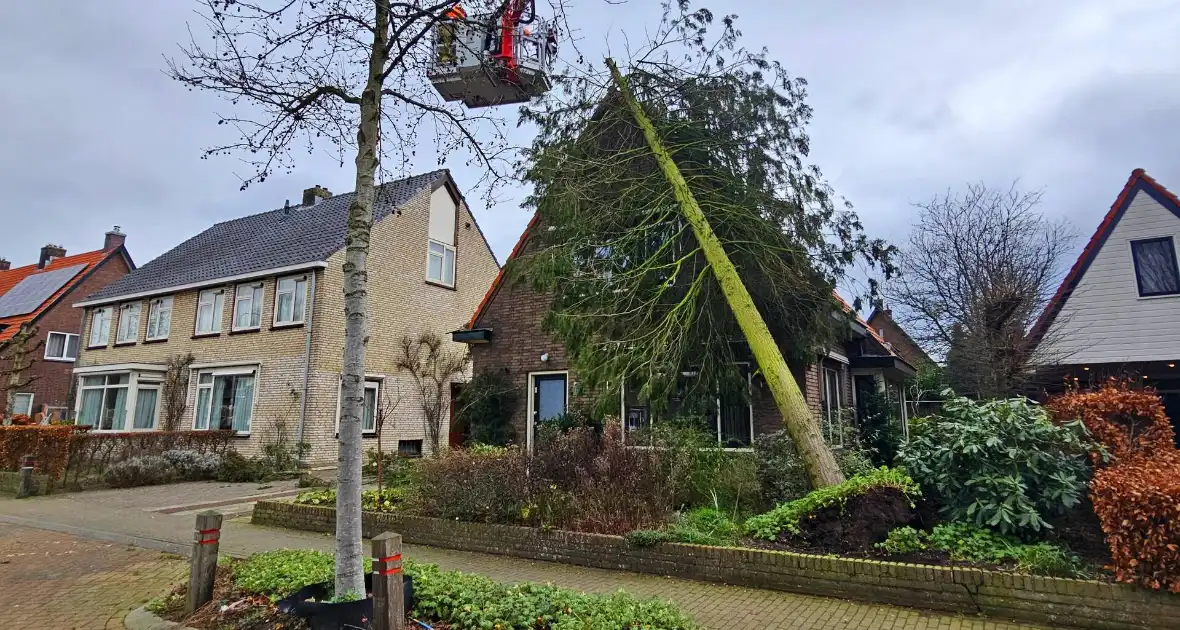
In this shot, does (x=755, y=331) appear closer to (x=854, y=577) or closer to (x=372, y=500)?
(x=854, y=577)

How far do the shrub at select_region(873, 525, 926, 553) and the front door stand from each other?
790 cm

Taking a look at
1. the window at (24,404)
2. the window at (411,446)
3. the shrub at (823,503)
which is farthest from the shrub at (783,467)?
the window at (24,404)

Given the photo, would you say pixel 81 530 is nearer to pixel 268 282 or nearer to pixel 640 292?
pixel 640 292

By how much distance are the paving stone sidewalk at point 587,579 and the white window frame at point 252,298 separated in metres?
9.47

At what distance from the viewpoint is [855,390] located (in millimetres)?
16406

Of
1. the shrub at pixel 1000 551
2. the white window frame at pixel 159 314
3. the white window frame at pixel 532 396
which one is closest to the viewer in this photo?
the shrub at pixel 1000 551

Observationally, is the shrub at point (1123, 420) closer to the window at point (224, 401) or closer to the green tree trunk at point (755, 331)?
the green tree trunk at point (755, 331)

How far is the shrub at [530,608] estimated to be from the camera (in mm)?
4641

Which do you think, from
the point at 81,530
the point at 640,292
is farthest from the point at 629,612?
the point at 81,530

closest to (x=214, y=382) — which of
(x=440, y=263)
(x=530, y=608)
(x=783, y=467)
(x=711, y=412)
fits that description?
(x=440, y=263)

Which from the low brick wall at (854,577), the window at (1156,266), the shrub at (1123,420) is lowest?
the low brick wall at (854,577)

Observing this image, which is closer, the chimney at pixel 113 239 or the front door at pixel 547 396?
the front door at pixel 547 396

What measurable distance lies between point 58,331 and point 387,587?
37066mm

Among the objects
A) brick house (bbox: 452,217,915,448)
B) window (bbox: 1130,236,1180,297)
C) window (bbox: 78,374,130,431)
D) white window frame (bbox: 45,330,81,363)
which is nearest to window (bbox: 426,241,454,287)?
brick house (bbox: 452,217,915,448)
